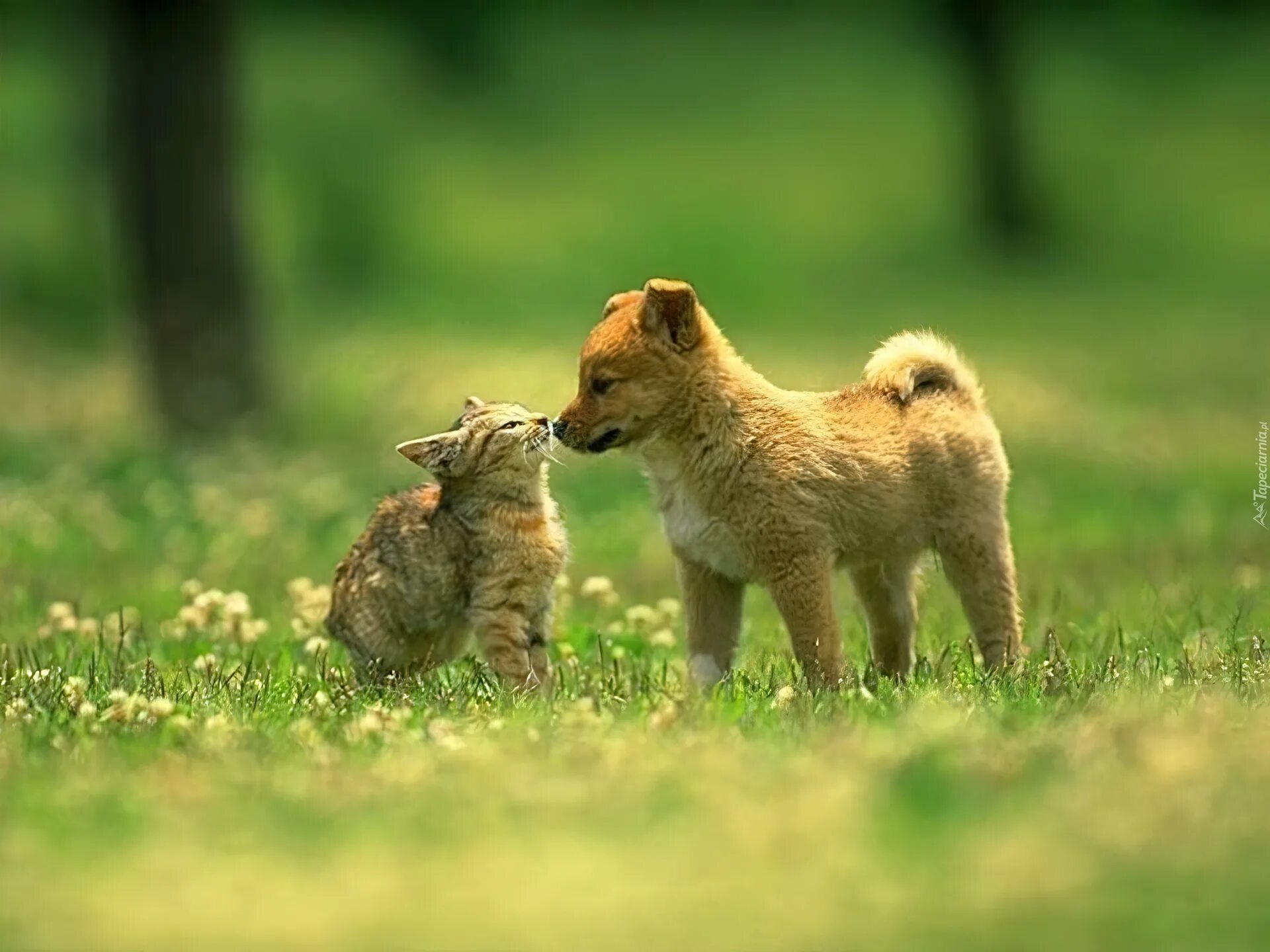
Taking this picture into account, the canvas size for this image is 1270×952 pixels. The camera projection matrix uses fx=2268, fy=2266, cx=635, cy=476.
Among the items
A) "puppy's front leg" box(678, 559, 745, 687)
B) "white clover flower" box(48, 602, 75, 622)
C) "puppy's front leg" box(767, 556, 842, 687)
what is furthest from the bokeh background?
"puppy's front leg" box(767, 556, 842, 687)

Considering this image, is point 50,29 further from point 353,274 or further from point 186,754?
point 186,754

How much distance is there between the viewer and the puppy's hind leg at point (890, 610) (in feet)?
27.6

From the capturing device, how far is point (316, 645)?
8617 mm

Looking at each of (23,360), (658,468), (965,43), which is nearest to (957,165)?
(965,43)

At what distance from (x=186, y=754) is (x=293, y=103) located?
29.5 metres

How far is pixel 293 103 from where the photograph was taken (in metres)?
34.7

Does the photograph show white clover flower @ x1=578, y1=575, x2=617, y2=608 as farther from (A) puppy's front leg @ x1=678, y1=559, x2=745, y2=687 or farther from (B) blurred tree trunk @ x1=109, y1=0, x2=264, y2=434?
(B) blurred tree trunk @ x1=109, y1=0, x2=264, y2=434

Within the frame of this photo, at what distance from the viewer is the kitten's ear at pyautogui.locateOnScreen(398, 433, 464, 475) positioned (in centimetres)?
822

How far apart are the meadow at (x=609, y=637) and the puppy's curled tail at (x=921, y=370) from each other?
97cm

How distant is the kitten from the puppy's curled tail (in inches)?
50.1

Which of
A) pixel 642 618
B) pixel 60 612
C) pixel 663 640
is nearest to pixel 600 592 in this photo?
pixel 642 618

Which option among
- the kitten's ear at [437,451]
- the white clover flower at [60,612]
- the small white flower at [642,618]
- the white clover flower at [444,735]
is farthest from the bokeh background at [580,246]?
the white clover flower at [444,735]

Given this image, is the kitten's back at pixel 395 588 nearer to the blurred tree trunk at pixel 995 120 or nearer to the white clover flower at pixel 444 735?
the white clover flower at pixel 444 735

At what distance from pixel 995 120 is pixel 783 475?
24.8 meters
